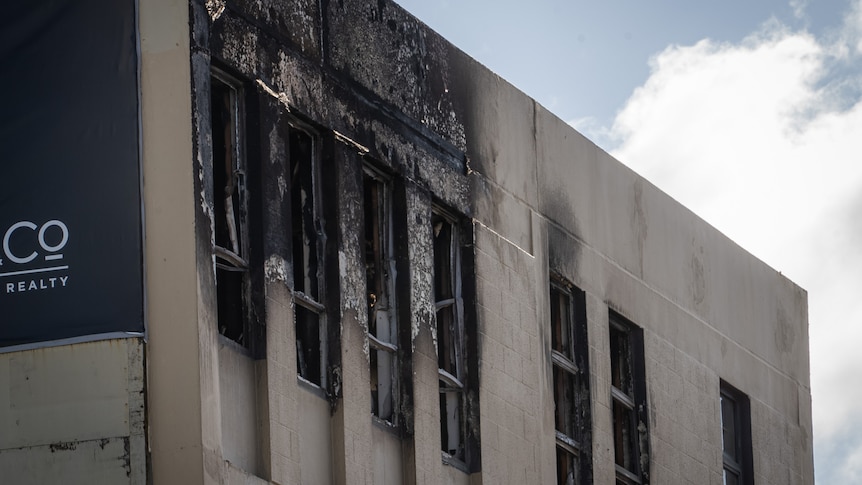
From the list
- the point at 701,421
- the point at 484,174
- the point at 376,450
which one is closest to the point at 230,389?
the point at 376,450

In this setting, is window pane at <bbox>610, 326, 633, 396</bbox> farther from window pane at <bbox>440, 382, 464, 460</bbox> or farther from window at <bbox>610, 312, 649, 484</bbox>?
window pane at <bbox>440, 382, 464, 460</bbox>

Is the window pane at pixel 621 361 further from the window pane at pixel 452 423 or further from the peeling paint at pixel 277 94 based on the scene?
the peeling paint at pixel 277 94

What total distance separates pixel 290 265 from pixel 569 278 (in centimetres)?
569

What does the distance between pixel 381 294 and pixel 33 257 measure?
3936 millimetres

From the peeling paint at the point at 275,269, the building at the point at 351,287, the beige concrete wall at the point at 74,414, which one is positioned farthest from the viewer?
the peeling paint at the point at 275,269

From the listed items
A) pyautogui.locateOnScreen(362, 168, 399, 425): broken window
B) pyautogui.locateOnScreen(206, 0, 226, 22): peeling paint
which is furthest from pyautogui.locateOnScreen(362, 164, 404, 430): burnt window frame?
pyautogui.locateOnScreen(206, 0, 226, 22): peeling paint

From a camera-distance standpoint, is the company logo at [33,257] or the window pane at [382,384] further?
the window pane at [382,384]

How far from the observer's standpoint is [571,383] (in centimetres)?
2192

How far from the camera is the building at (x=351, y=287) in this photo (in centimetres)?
1541

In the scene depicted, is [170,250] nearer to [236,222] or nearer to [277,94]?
[236,222]

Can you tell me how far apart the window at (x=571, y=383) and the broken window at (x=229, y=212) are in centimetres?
589

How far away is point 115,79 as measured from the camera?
1605 centimetres

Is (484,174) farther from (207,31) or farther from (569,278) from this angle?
(207,31)

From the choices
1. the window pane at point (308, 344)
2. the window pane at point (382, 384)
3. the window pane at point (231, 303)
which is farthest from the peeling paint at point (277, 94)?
the window pane at point (382, 384)
